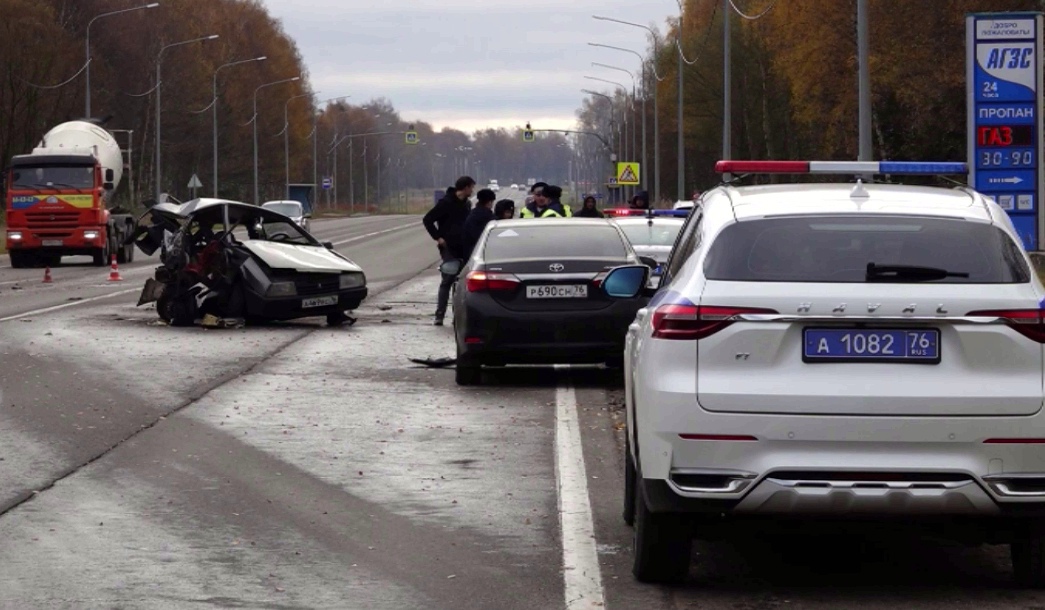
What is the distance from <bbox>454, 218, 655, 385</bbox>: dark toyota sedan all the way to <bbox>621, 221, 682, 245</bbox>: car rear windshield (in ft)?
20.6

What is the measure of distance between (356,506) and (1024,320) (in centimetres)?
371

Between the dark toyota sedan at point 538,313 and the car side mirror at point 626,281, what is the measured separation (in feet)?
20.1

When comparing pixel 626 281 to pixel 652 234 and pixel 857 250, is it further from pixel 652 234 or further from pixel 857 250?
pixel 652 234

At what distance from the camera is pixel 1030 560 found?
719cm

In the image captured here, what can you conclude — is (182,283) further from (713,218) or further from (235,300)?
(713,218)

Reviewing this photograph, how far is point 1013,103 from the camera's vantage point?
2381 centimetres

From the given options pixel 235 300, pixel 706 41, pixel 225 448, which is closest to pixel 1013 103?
pixel 235 300

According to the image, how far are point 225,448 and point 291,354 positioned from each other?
7.14 meters

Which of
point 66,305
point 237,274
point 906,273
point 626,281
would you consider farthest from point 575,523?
point 66,305

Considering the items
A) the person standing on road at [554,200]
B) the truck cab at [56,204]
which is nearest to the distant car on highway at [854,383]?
the person standing on road at [554,200]

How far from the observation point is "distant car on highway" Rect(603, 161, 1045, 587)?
22.0 feet

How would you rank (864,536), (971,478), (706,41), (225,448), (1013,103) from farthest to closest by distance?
1. (706,41)
2. (1013,103)
3. (225,448)
4. (864,536)
5. (971,478)

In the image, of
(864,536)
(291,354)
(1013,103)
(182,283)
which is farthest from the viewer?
(1013,103)

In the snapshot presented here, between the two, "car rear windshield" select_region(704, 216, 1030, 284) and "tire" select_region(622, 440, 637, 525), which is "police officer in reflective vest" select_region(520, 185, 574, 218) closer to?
"tire" select_region(622, 440, 637, 525)
